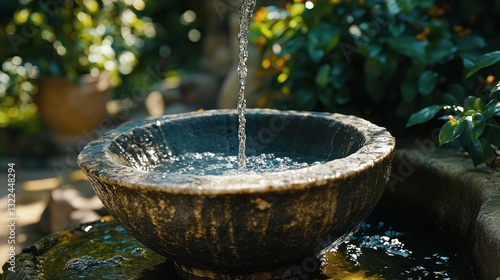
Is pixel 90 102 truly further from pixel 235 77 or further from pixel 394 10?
pixel 394 10

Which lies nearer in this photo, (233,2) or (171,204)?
(171,204)

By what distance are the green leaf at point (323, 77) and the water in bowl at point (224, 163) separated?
726 mm

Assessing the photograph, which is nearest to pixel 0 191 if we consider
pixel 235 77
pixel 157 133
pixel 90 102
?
pixel 90 102

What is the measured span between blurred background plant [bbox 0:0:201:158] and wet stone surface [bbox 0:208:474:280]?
9.72 ft

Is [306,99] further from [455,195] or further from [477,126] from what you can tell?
[477,126]

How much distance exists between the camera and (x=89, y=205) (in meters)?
3.79

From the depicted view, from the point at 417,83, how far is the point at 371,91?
24cm

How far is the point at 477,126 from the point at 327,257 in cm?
76

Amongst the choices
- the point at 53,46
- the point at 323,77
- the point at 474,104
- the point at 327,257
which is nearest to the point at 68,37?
the point at 53,46

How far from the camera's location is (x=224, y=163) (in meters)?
2.74

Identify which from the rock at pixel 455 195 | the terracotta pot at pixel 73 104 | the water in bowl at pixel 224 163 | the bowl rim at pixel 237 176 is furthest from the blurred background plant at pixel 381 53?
the terracotta pot at pixel 73 104

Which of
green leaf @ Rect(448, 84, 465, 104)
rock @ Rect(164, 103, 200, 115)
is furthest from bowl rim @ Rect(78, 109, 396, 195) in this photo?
rock @ Rect(164, 103, 200, 115)

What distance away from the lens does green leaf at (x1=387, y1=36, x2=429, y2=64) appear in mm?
3195

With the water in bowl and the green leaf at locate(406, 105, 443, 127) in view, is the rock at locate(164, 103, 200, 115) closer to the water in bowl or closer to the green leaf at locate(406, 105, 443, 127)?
the water in bowl
